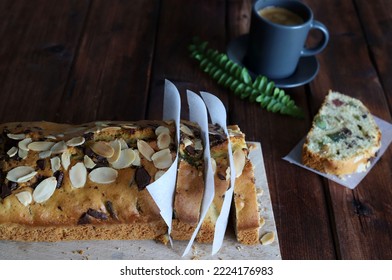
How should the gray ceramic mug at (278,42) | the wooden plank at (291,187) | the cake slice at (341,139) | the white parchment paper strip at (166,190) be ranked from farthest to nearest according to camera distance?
the gray ceramic mug at (278,42), the cake slice at (341,139), the wooden plank at (291,187), the white parchment paper strip at (166,190)

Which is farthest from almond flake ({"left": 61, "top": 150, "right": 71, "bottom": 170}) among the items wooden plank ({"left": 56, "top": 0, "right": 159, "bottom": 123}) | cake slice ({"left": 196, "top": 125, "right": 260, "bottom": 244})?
wooden plank ({"left": 56, "top": 0, "right": 159, "bottom": 123})

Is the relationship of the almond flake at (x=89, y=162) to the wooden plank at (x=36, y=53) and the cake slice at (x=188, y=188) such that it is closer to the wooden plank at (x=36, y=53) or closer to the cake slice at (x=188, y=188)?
the cake slice at (x=188, y=188)

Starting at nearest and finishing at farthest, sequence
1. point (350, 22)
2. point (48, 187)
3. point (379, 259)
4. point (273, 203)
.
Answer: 1. point (48, 187)
2. point (379, 259)
3. point (273, 203)
4. point (350, 22)

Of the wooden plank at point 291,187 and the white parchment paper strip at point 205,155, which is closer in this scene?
the white parchment paper strip at point 205,155

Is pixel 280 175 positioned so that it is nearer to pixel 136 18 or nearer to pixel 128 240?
pixel 128 240

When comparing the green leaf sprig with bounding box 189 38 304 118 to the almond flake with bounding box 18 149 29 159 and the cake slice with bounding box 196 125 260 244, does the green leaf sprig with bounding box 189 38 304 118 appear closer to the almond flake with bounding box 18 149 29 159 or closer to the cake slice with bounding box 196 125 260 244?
the cake slice with bounding box 196 125 260 244

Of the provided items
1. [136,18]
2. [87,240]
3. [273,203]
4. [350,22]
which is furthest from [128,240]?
→ [350,22]

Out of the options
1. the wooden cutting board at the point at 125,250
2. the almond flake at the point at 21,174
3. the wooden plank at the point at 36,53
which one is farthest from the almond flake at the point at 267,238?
the wooden plank at the point at 36,53
